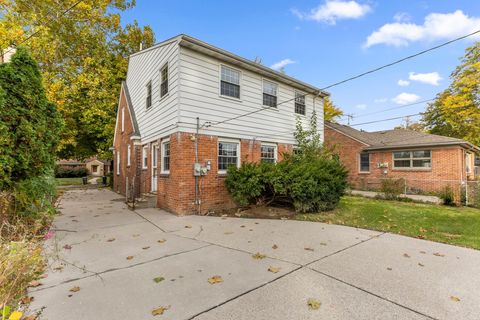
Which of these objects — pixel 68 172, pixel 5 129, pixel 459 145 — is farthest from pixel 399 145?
pixel 68 172

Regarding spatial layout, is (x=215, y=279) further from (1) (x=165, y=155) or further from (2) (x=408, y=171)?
(2) (x=408, y=171)

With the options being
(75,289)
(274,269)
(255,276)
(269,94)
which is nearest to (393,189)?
(269,94)

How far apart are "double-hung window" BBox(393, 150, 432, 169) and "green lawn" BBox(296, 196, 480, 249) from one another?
8.15 meters

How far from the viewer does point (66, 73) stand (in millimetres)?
16484

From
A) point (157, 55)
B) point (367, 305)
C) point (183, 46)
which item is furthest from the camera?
point (157, 55)

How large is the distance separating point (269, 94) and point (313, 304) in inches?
361

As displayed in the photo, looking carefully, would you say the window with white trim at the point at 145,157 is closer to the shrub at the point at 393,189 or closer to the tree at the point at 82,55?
the tree at the point at 82,55

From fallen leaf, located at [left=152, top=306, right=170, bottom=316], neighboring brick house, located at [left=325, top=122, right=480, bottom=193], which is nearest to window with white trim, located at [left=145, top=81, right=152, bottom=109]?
neighboring brick house, located at [left=325, top=122, right=480, bottom=193]

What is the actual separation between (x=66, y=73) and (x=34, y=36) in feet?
10.5

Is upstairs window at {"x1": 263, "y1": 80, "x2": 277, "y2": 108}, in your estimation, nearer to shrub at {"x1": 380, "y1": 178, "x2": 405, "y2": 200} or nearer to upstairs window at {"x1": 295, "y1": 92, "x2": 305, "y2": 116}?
upstairs window at {"x1": 295, "y1": 92, "x2": 305, "y2": 116}

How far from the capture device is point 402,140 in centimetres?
1678

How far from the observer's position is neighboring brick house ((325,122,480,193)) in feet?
46.7

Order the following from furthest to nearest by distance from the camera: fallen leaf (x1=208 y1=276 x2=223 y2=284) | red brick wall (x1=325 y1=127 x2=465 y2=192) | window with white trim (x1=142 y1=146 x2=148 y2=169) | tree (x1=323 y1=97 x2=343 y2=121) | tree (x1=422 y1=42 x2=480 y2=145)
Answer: tree (x1=323 y1=97 x2=343 y2=121) → tree (x1=422 y1=42 x2=480 y2=145) → red brick wall (x1=325 y1=127 x2=465 y2=192) → window with white trim (x1=142 y1=146 x2=148 y2=169) → fallen leaf (x1=208 y1=276 x2=223 y2=284)

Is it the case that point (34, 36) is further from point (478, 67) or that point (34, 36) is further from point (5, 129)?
point (478, 67)
